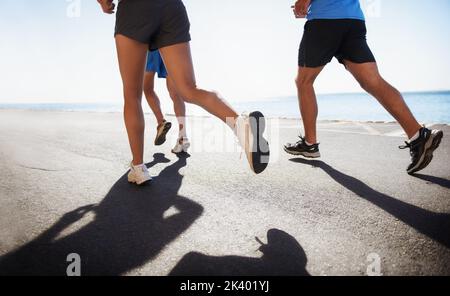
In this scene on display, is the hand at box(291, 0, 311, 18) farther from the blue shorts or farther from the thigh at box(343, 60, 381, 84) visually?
the blue shorts

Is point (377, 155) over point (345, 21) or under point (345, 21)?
under

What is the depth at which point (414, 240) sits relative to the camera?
53.9 inches

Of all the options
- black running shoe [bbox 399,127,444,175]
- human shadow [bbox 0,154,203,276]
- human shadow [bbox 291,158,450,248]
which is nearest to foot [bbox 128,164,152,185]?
human shadow [bbox 0,154,203,276]

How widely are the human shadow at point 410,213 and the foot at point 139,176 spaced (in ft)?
5.06

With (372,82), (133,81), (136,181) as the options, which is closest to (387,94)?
(372,82)

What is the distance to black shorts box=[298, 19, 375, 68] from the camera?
265 cm

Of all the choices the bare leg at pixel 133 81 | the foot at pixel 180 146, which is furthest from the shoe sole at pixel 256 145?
the foot at pixel 180 146

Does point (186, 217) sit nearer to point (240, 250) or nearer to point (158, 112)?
point (240, 250)

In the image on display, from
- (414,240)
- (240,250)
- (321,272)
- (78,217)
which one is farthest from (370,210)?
(78,217)

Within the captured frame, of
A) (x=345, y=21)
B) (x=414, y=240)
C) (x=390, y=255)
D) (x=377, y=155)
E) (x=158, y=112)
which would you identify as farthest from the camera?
(x=158, y=112)

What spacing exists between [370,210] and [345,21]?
179cm

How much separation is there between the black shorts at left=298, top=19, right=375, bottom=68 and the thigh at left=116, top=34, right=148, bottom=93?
153 centimetres

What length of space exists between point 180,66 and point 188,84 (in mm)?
157

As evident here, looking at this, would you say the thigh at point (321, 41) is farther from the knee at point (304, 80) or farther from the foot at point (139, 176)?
the foot at point (139, 176)
